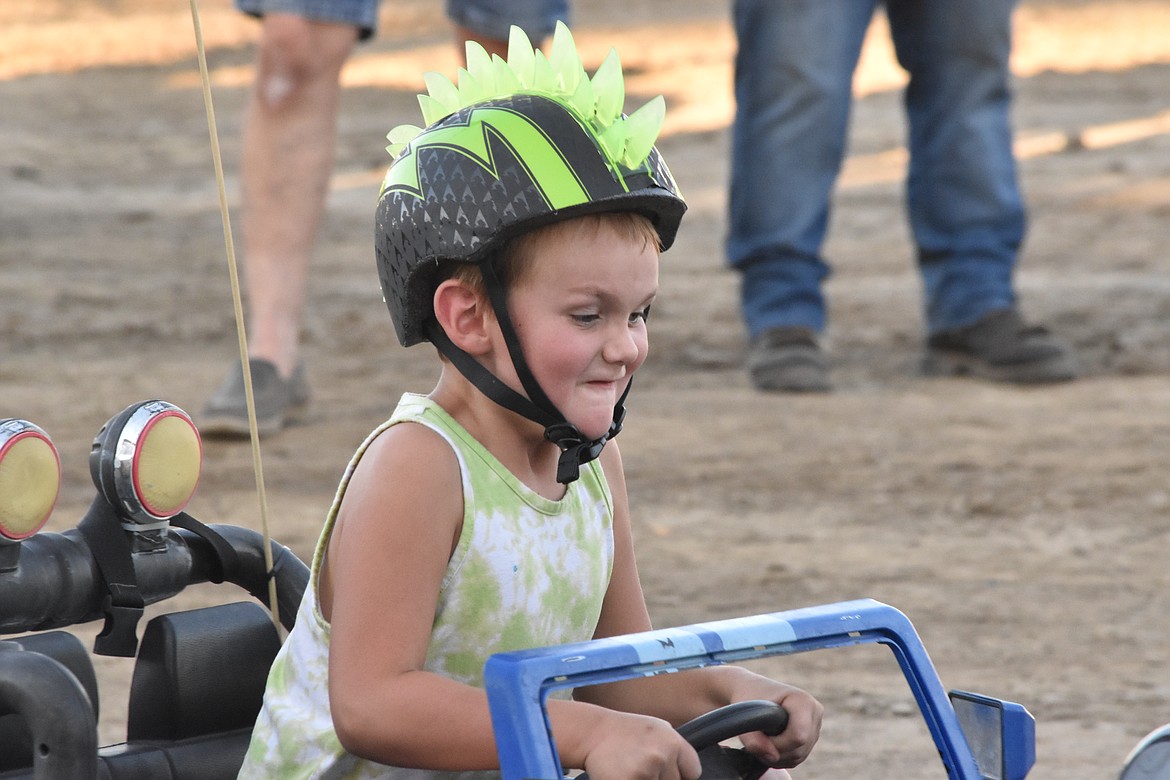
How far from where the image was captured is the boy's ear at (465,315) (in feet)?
7.62

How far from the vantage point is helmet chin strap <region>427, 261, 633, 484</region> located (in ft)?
7.43

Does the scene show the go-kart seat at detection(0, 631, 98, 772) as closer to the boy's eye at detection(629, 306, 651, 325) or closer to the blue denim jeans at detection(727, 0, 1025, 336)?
the boy's eye at detection(629, 306, 651, 325)

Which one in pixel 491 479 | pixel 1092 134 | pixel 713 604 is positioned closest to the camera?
pixel 491 479

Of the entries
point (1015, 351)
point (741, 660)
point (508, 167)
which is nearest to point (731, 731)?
point (741, 660)

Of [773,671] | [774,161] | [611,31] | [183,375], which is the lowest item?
[773,671]

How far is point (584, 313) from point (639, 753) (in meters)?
0.55

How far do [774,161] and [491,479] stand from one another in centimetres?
415

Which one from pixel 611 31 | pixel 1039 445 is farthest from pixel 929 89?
pixel 611 31

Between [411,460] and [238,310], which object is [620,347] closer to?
[411,460]

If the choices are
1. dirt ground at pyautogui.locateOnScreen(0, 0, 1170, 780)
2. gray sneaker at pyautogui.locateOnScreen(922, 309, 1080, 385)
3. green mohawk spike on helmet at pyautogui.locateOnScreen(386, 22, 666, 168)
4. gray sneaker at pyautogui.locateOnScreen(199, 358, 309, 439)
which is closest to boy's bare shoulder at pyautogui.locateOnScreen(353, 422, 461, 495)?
green mohawk spike on helmet at pyautogui.locateOnScreen(386, 22, 666, 168)

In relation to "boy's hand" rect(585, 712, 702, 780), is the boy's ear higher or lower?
higher

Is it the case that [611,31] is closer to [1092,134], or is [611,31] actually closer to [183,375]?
[1092,134]

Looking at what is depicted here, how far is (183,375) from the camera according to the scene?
21.5ft

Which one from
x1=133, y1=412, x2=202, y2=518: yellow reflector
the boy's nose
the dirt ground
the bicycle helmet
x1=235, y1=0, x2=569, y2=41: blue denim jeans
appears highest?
x1=235, y1=0, x2=569, y2=41: blue denim jeans
